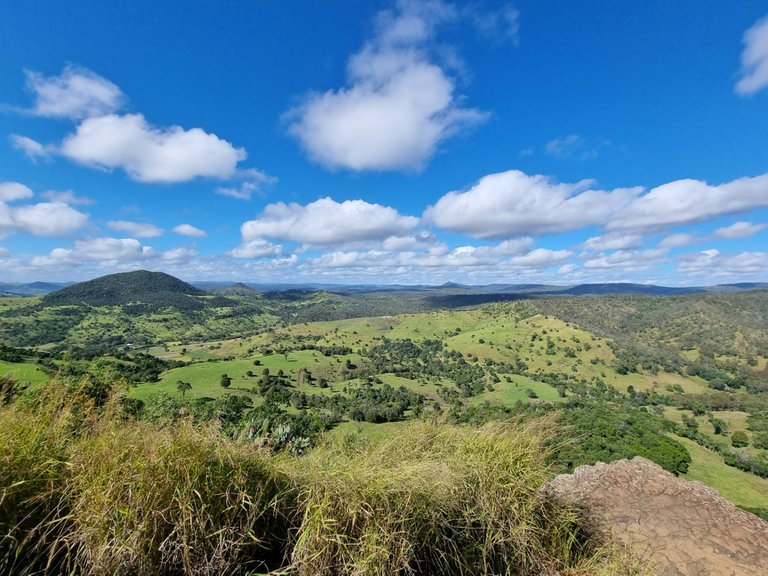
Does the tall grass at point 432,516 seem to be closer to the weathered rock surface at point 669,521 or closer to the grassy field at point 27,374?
the weathered rock surface at point 669,521

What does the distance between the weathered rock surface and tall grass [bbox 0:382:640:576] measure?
1.50 metres

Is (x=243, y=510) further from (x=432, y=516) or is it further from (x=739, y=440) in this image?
(x=739, y=440)

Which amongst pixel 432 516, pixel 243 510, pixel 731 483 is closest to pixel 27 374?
pixel 243 510

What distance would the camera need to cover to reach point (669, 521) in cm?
625

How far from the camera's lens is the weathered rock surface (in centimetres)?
530

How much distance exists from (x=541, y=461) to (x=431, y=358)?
12410 cm

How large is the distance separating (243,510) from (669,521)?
24.1 feet

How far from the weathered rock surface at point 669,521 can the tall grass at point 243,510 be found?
150 cm

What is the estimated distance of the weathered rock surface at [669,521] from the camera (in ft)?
17.4

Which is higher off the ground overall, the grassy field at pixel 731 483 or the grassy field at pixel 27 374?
the grassy field at pixel 27 374

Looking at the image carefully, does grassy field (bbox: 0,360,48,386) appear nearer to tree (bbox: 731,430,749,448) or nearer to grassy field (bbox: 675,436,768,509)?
grassy field (bbox: 675,436,768,509)

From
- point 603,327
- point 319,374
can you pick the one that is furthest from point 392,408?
point 603,327

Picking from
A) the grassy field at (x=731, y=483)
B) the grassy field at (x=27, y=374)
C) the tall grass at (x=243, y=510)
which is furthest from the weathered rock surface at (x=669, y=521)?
the grassy field at (x=731, y=483)

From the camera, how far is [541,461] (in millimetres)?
4836
